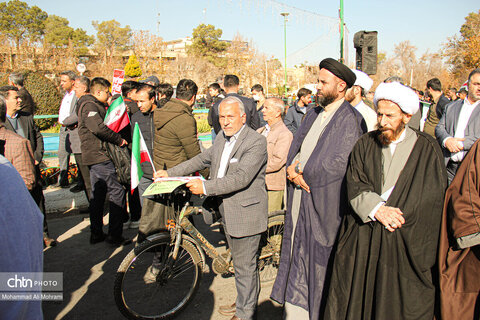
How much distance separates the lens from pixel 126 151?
530 centimetres

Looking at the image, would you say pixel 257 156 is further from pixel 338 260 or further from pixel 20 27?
pixel 20 27

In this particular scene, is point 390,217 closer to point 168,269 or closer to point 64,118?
point 168,269

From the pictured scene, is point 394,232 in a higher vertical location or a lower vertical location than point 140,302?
higher

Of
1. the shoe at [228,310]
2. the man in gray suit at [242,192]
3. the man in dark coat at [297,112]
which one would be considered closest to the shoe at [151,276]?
the shoe at [228,310]

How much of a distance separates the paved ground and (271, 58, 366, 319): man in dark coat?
0.56 metres

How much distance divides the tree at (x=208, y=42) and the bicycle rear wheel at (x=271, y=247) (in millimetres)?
61842

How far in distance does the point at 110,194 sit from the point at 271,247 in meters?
2.53

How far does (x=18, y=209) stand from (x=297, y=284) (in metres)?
2.54

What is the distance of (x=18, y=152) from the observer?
3701 millimetres

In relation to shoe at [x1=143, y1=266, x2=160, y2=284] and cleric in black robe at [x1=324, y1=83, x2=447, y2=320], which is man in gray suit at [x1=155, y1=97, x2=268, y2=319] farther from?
shoe at [x1=143, y1=266, x2=160, y2=284]

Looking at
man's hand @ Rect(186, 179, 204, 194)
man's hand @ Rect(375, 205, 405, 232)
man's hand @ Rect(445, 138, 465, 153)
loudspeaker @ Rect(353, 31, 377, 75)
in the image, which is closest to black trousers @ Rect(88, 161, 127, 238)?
man's hand @ Rect(186, 179, 204, 194)

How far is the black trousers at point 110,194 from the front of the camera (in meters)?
5.14

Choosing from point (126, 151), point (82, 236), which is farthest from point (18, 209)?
point (82, 236)

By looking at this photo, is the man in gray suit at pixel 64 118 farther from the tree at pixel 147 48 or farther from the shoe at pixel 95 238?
the tree at pixel 147 48
